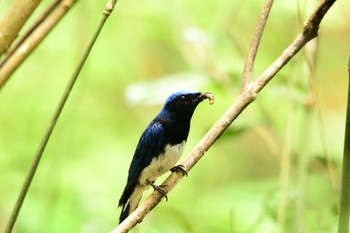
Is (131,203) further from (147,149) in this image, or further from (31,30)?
(31,30)

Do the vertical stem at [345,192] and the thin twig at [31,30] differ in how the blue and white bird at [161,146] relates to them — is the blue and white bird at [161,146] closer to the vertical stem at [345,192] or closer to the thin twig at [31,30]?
the thin twig at [31,30]

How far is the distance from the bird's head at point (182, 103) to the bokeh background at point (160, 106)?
0.13 m

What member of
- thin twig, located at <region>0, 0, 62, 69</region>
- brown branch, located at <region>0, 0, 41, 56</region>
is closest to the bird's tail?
thin twig, located at <region>0, 0, 62, 69</region>

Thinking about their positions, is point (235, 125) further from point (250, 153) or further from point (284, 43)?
point (250, 153)

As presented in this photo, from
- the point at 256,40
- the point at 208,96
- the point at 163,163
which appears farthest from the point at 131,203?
the point at 256,40

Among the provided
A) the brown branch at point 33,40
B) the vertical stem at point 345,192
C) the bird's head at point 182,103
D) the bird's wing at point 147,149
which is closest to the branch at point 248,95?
the vertical stem at point 345,192

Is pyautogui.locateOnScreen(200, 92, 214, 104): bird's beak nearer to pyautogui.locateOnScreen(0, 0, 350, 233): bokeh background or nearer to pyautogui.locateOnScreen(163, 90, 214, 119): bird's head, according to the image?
pyautogui.locateOnScreen(163, 90, 214, 119): bird's head

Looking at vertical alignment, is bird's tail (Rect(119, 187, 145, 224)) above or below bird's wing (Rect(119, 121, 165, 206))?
below

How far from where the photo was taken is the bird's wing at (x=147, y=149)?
2.73m

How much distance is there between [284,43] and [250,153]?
1268mm

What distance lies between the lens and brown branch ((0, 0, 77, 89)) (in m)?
1.81

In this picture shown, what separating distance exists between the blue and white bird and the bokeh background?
0.49ft

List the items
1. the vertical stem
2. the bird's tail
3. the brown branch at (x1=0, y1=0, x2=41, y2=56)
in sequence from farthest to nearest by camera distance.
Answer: the bird's tail < the brown branch at (x1=0, y1=0, x2=41, y2=56) < the vertical stem

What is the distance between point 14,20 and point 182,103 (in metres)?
1.04
